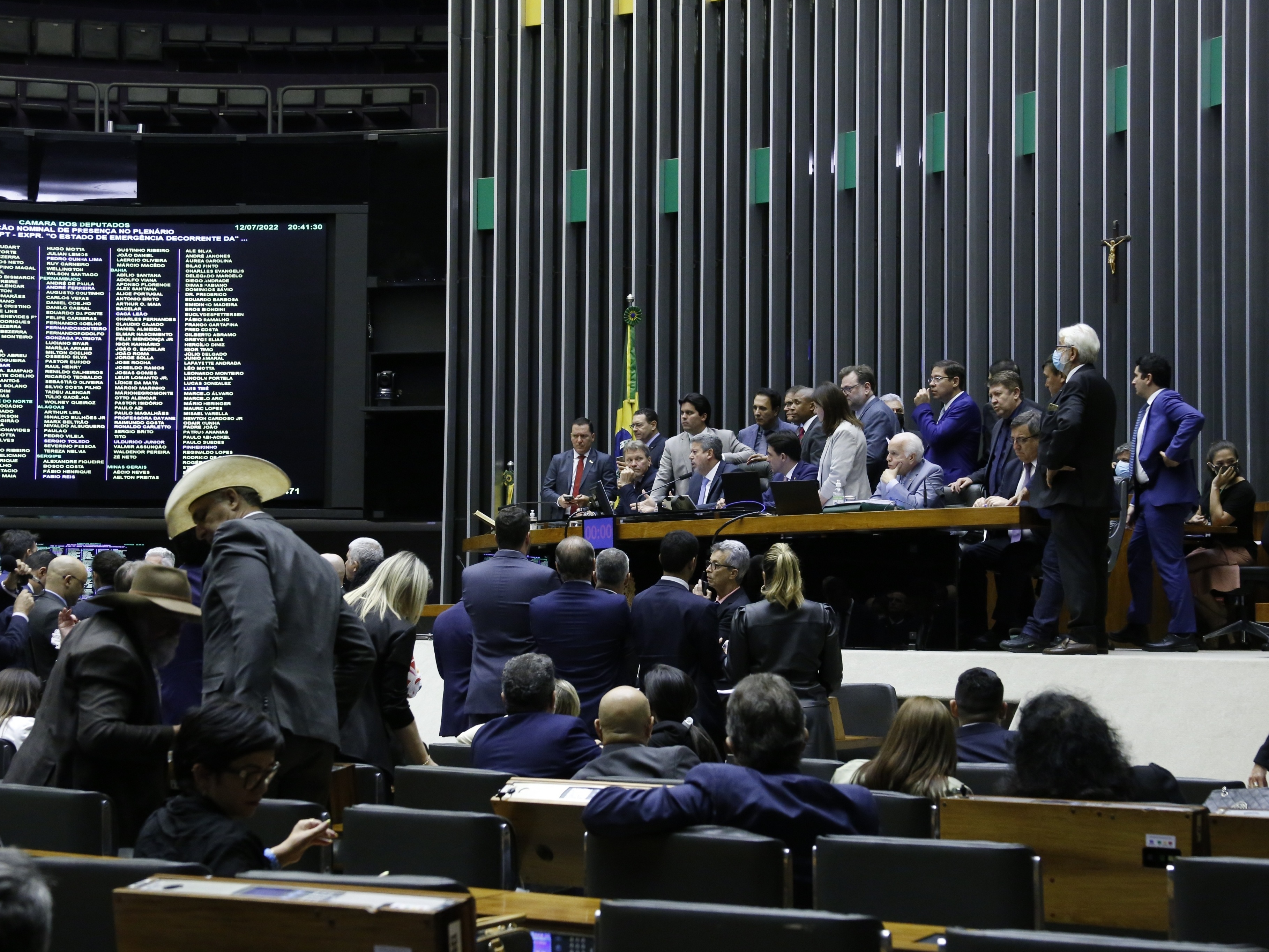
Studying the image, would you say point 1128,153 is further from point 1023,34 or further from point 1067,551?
point 1067,551

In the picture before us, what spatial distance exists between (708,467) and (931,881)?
547 centimetres

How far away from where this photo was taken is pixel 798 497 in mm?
6672

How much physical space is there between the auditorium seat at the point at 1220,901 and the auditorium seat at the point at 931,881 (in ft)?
0.73

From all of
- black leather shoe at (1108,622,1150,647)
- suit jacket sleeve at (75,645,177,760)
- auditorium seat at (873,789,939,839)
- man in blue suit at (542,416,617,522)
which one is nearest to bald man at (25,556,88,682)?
man in blue suit at (542,416,617,522)

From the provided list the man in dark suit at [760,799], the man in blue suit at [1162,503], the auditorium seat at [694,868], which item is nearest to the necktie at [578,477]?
the man in blue suit at [1162,503]

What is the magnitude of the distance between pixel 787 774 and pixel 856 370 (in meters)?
5.50

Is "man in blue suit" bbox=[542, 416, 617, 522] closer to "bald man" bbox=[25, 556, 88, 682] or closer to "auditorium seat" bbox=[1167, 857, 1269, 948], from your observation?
"bald man" bbox=[25, 556, 88, 682]

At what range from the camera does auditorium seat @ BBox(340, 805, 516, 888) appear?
2.89 m

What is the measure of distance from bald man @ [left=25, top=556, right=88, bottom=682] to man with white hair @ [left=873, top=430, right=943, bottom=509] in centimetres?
382

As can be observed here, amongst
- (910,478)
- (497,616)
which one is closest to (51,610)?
(497,616)

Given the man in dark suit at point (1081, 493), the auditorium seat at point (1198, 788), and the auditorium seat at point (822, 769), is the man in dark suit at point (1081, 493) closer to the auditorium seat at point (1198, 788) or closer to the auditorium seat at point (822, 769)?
the auditorium seat at point (1198, 788)

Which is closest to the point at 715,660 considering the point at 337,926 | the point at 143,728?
the point at 143,728

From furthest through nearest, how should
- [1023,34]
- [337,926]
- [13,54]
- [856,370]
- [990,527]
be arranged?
[13,54] → [1023,34] → [856,370] → [990,527] → [337,926]

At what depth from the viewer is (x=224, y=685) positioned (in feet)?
10.1
